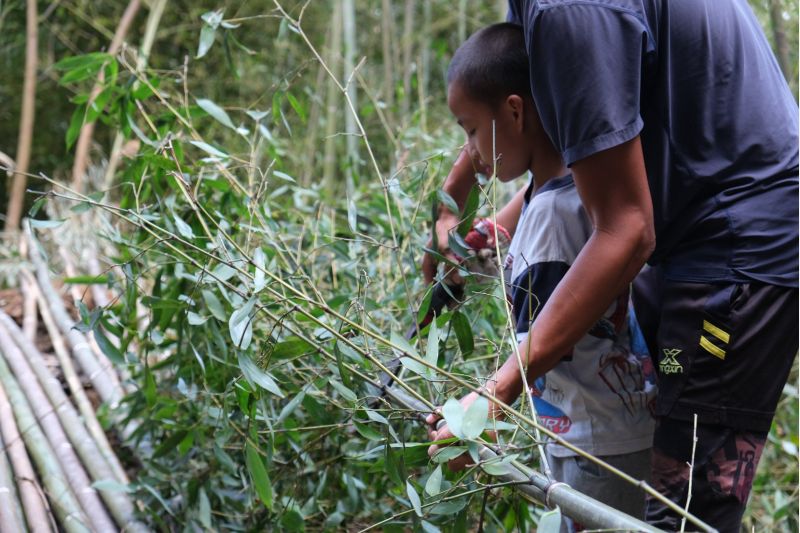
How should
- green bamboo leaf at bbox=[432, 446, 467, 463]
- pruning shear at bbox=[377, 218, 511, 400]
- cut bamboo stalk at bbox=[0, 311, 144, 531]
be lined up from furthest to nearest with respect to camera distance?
cut bamboo stalk at bbox=[0, 311, 144, 531] < pruning shear at bbox=[377, 218, 511, 400] < green bamboo leaf at bbox=[432, 446, 467, 463]

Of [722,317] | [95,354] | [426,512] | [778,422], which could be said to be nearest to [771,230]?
[722,317]

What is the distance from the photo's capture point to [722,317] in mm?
1054

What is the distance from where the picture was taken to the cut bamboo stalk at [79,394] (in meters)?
1.84

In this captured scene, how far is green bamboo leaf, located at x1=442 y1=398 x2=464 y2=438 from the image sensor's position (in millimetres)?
798

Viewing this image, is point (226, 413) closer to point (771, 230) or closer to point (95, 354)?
point (771, 230)

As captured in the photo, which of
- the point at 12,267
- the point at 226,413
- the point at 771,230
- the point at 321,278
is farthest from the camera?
the point at 12,267

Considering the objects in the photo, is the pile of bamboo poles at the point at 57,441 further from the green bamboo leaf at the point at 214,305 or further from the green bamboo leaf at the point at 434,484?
the green bamboo leaf at the point at 434,484

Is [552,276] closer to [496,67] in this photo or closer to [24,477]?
[496,67]

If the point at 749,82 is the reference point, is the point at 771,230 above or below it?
below

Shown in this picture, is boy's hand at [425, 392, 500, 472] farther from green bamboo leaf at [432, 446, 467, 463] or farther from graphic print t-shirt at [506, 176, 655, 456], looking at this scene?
graphic print t-shirt at [506, 176, 655, 456]

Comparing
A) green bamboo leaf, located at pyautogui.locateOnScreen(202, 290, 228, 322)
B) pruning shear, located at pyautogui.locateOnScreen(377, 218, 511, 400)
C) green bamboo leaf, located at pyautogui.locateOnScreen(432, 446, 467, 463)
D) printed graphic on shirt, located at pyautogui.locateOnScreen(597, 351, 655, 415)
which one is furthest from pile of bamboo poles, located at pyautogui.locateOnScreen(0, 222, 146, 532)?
printed graphic on shirt, located at pyautogui.locateOnScreen(597, 351, 655, 415)

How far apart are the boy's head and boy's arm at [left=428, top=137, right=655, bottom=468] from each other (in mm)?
245

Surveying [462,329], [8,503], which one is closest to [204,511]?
[8,503]

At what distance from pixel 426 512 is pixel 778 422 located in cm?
176
